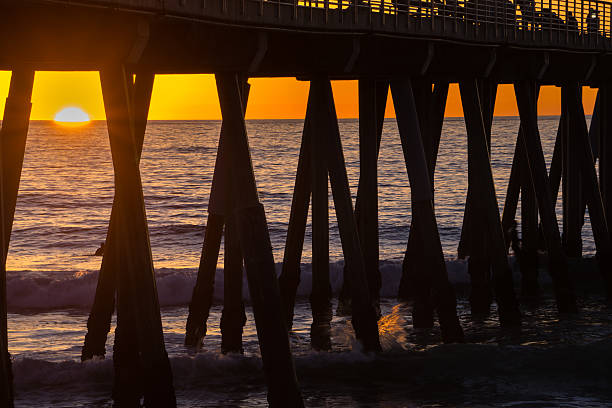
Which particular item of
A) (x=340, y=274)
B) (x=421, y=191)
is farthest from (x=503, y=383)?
(x=340, y=274)

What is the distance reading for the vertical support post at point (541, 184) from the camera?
770 inches

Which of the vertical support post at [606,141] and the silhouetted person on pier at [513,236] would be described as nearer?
the vertical support post at [606,141]

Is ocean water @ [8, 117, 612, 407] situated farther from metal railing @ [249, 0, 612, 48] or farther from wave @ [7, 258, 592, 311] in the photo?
metal railing @ [249, 0, 612, 48]

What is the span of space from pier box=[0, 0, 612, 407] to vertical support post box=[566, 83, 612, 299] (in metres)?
0.04

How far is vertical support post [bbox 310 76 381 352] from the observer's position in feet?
49.7

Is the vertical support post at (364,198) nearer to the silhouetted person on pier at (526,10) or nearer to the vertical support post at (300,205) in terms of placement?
the vertical support post at (300,205)

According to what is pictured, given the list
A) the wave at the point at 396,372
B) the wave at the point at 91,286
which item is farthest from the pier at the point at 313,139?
the wave at the point at 91,286

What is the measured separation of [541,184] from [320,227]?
5.18 metres

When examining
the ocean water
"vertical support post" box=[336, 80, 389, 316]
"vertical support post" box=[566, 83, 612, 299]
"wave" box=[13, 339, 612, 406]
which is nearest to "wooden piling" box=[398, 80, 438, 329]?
the ocean water

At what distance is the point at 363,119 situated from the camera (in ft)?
58.6

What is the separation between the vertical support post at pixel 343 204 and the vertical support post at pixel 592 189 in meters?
7.20

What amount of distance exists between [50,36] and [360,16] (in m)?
5.88

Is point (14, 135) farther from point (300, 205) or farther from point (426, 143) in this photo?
point (426, 143)

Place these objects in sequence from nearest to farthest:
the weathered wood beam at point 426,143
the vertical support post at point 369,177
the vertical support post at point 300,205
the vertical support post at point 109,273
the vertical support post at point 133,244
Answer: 1. the vertical support post at point 133,244
2. the vertical support post at point 109,273
3. the vertical support post at point 300,205
4. the vertical support post at point 369,177
5. the weathered wood beam at point 426,143
